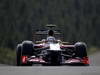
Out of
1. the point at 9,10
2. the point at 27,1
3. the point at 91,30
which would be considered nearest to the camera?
the point at 91,30


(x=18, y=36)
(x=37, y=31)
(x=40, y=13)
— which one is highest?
(x=40, y=13)

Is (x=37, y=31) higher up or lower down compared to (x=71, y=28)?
lower down

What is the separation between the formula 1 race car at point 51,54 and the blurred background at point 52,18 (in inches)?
3685

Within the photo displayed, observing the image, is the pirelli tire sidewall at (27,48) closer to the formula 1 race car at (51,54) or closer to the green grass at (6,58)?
the formula 1 race car at (51,54)

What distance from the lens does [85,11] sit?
146000mm

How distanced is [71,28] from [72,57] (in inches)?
4523

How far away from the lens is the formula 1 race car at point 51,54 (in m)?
20.8

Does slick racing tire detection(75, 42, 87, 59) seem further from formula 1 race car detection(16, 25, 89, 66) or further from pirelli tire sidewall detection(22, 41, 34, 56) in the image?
pirelli tire sidewall detection(22, 41, 34, 56)

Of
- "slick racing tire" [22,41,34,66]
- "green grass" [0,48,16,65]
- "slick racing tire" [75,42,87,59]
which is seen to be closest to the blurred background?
"green grass" [0,48,16,65]

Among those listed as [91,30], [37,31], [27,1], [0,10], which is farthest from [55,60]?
[27,1]

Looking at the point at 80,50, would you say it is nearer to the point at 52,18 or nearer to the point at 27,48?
the point at 27,48

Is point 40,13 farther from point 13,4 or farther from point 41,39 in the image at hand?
point 41,39

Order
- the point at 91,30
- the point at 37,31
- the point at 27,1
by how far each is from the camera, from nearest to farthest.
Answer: the point at 37,31 < the point at 91,30 < the point at 27,1

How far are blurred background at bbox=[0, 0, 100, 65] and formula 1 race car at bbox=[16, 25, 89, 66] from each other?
307 ft
